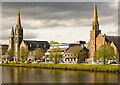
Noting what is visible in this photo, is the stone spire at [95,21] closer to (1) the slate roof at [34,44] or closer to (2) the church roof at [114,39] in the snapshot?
(2) the church roof at [114,39]

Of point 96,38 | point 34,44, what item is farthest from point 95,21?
point 34,44

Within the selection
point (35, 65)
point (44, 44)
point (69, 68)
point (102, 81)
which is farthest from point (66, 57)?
point (102, 81)

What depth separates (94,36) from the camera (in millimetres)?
105312

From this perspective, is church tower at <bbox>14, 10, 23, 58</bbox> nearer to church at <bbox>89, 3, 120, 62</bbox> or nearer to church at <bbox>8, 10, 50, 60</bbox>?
church at <bbox>8, 10, 50, 60</bbox>

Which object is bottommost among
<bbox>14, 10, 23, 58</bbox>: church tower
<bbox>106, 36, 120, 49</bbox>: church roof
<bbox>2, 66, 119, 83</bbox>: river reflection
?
<bbox>2, 66, 119, 83</bbox>: river reflection

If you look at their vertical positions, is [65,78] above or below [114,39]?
below

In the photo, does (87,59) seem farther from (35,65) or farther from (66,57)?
(35,65)

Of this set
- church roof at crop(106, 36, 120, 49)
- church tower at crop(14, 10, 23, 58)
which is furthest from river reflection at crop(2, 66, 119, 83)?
church tower at crop(14, 10, 23, 58)

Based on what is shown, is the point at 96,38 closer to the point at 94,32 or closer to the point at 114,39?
the point at 94,32

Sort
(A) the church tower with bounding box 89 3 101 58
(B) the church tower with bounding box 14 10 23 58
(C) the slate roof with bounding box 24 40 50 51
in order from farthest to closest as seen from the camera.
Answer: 1. (B) the church tower with bounding box 14 10 23 58
2. (C) the slate roof with bounding box 24 40 50 51
3. (A) the church tower with bounding box 89 3 101 58

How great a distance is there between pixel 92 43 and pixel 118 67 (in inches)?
1646

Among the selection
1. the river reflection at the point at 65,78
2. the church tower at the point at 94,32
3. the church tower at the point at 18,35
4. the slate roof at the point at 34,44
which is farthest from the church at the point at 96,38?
the church tower at the point at 18,35

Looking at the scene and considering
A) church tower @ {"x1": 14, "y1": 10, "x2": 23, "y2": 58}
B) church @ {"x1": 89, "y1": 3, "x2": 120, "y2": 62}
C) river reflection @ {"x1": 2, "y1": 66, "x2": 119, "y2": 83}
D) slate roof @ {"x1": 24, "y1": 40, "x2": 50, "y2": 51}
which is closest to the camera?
river reflection @ {"x1": 2, "y1": 66, "x2": 119, "y2": 83}

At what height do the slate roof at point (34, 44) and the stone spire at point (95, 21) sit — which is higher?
the stone spire at point (95, 21)
